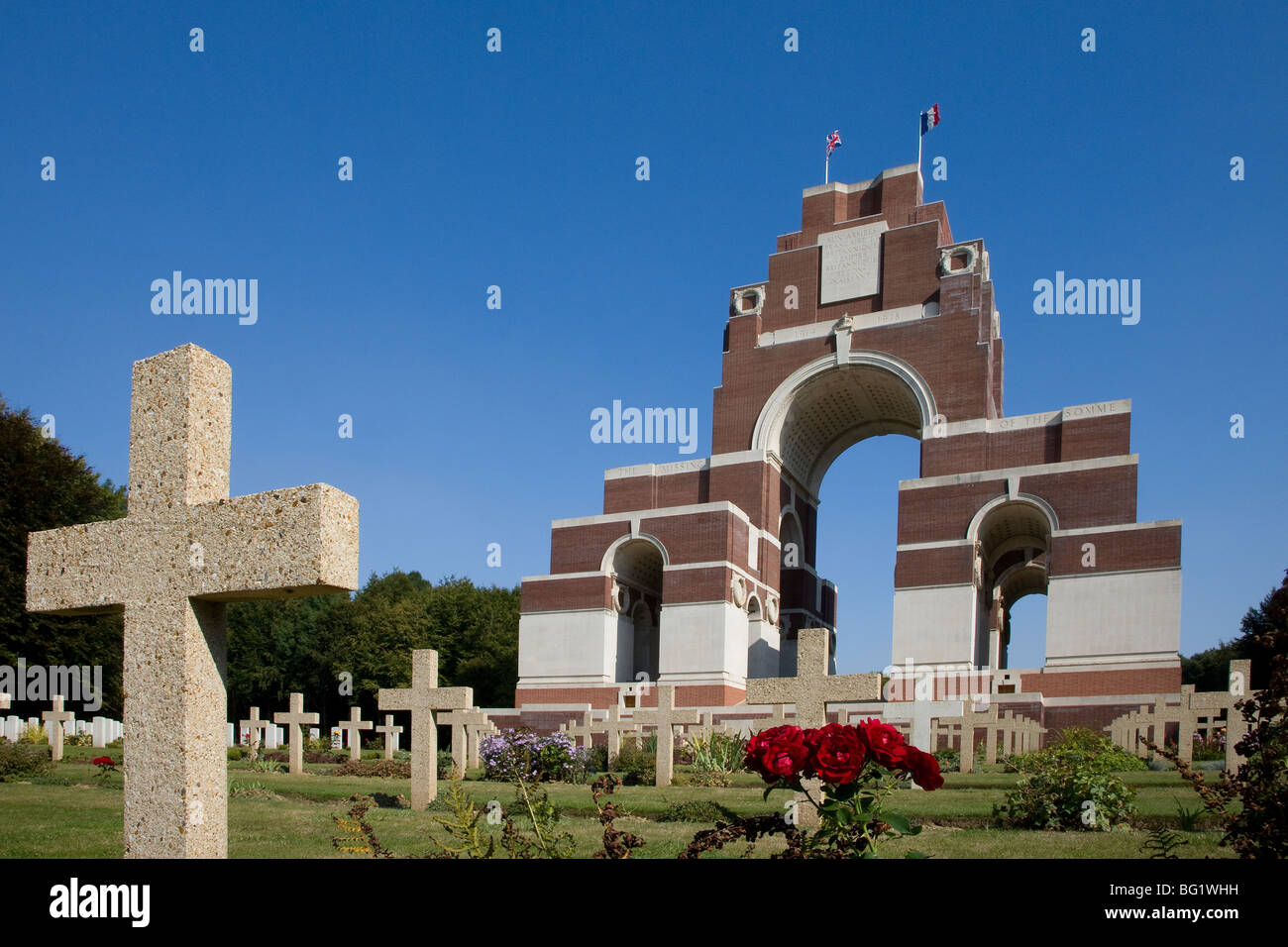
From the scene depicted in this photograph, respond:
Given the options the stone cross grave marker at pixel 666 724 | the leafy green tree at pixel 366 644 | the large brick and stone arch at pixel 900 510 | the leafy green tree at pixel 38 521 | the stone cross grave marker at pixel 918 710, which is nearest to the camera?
the stone cross grave marker at pixel 666 724

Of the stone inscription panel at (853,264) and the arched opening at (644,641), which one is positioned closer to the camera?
the stone inscription panel at (853,264)

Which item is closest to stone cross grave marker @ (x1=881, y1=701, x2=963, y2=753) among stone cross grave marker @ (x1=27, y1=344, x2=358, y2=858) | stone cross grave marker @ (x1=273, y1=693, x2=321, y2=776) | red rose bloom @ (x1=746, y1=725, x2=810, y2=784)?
stone cross grave marker @ (x1=273, y1=693, x2=321, y2=776)

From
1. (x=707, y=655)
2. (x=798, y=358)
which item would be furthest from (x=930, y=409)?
(x=707, y=655)

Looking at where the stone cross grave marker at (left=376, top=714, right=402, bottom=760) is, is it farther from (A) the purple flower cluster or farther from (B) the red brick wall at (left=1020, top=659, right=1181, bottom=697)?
(B) the red brick wall at (left=1020, top=659, right=1181, bottom=697)

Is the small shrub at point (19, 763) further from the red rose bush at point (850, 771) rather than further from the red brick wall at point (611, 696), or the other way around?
the red brick wall at point (611, 696)

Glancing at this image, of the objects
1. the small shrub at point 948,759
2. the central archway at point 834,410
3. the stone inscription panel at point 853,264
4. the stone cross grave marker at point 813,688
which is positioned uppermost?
the stone inscription panel at point 853,264

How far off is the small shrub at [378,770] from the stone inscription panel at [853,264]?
24899 mm

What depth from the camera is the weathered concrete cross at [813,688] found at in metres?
9.09

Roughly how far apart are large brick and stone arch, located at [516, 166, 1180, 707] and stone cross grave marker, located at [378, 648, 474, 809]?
21.5 meters

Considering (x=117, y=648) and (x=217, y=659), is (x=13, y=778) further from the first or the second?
(x=117, y=648)

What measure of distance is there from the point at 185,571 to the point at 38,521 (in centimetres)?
3352

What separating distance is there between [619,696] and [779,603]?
801cm

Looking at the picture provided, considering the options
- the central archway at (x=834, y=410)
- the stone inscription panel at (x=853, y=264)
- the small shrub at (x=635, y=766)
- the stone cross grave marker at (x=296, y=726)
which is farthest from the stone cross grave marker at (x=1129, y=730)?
the stone inscription panel at (x=853, y=264)

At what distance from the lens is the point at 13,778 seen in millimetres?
17016
